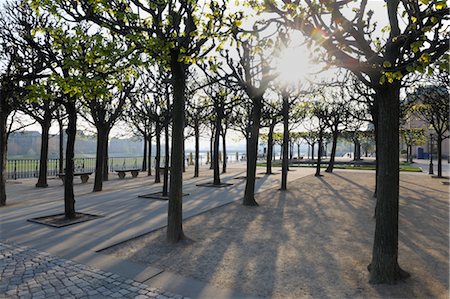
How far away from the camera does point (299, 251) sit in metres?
5.61

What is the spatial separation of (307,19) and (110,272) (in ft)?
16.2

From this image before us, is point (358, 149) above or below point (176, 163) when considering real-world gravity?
above

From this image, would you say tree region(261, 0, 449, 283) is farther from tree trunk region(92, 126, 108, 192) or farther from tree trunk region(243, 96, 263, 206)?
tree trunk region(92, 126, 108, 192)

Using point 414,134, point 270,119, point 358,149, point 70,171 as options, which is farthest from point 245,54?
point 358,149

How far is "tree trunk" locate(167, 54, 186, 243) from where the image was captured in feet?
20.3

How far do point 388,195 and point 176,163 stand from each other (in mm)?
3982

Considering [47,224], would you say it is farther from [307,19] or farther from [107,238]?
[307,19]

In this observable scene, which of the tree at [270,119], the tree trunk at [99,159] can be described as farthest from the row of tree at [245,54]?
the tree at [270,119]

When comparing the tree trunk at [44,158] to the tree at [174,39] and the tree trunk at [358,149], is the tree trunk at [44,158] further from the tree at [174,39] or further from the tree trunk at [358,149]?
the tree trunk at [358,149]

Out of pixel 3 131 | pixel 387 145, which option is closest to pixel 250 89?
pixel 387 145

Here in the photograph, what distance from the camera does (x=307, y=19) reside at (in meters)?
4.43

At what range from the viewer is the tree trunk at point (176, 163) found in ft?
Answer: 20.3

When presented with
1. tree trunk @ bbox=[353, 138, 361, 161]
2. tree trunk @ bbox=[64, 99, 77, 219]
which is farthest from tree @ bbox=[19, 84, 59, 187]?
tree trunk @ bbox=[353, 138, 361, 161]

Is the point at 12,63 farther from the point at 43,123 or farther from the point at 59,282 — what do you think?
the point at 59,282
